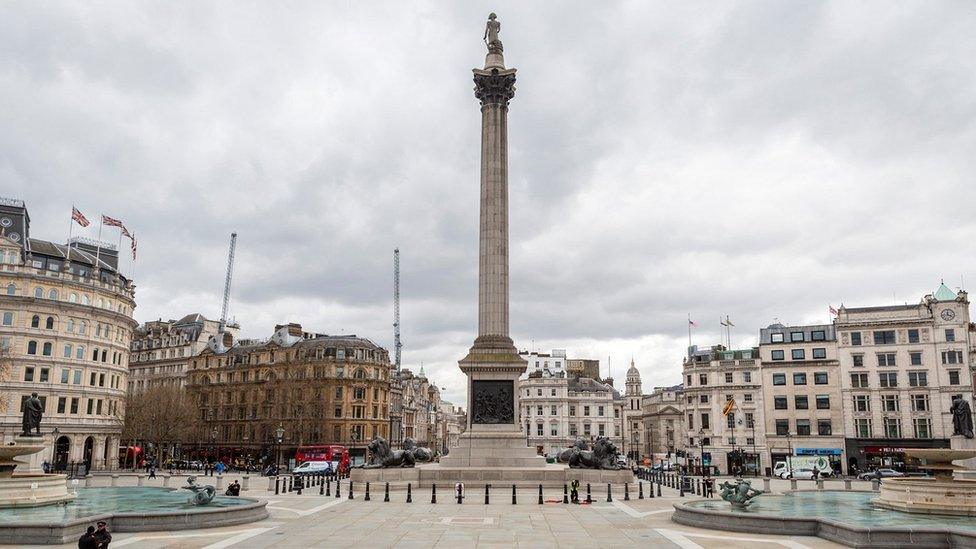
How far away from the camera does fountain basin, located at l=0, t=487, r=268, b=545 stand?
20.5 metres

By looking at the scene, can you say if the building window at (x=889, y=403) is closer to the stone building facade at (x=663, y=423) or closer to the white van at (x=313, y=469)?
the stone building facade at (x=663, y=423)

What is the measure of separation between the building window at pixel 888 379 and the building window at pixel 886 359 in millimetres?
1040

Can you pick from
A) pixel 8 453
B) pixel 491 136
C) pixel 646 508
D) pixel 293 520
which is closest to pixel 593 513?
pixel 646 508

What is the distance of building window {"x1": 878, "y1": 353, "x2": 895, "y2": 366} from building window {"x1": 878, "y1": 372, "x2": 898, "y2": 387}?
1.04 metres

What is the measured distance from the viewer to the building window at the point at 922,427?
7288 cm

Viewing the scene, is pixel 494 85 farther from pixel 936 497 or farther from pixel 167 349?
pixel 167 349

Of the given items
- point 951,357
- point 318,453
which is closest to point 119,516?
point 318,453

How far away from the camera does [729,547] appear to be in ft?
67.5

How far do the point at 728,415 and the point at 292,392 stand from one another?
54.1m

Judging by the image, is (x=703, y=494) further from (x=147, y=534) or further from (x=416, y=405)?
(x=416, y=405)

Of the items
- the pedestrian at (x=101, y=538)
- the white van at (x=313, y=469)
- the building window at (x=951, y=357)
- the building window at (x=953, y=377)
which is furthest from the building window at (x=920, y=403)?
the pedestrian at (x=101, y=538)

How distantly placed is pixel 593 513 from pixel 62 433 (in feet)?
208

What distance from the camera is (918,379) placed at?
74188mm

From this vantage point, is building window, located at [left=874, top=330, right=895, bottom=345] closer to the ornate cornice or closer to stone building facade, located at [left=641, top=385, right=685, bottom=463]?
stone building facade, located at [left=641, top=385, right=685, bottom=463]
